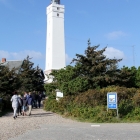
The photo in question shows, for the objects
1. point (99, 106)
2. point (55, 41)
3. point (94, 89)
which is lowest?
point (99, 106)

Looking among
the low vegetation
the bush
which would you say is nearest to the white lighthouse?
the low vegetation

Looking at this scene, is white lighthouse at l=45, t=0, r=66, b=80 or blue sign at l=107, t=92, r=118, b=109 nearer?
blue sign at l=107, t=92, r=118, b=109

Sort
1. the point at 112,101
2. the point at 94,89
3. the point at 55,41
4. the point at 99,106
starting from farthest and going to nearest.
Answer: the point at 55,41 → the point at 94,89 → the point at 99,106 → the point at 112,101

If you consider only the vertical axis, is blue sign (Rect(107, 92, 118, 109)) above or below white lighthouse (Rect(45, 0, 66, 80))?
below

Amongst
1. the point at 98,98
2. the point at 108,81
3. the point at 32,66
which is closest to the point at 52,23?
the point at 32,66

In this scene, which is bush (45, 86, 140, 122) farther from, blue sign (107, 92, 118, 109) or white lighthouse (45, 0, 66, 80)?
white lighthouse (45, 0, 66, 80)

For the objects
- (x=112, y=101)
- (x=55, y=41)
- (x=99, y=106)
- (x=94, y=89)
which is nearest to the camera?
(x=112, y=101)

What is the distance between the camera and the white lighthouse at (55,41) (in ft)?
230

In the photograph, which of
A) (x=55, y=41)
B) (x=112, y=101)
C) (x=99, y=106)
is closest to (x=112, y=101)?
(x=112, y=101)

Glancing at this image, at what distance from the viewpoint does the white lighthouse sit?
70125mm

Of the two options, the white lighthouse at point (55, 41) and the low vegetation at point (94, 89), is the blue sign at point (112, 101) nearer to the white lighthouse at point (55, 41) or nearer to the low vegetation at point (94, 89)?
the low vegetation at point (94, 89)

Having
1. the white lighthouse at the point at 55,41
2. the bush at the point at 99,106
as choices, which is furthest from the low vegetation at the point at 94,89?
the white lighthouse at the point at 55,41

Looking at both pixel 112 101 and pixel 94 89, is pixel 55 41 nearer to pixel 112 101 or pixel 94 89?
pixel 94 89

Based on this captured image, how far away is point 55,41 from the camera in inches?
2766
